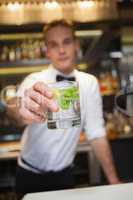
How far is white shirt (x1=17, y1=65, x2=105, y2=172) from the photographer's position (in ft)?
3.55

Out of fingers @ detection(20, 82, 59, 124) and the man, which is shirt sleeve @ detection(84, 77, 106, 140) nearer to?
the man

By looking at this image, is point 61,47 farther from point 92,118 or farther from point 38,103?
point 38,103

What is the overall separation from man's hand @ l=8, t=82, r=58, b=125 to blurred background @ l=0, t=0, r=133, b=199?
356 mm

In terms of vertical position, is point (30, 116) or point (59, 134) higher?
point (30, 116)

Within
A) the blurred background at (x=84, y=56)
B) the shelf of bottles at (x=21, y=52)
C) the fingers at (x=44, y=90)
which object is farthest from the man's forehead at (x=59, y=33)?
the shelf of bottles at (x=21, y=52)

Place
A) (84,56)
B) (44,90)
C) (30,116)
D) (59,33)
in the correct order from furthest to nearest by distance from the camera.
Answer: (84,56) → (59,33) → (30,116) → (44,90)

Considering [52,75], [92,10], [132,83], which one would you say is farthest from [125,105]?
[92,10]

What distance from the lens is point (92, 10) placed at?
4.64 ft

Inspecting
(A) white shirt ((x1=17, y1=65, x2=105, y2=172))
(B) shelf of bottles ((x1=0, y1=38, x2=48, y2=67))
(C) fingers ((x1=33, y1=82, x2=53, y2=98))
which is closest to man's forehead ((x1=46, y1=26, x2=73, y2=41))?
(A) white shirt ((x1=17, y1=65, x2=105, y2=172))

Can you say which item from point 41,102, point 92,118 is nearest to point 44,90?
point 41,102

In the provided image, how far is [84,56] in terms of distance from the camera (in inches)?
66.7

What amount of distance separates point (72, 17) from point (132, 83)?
43 cm

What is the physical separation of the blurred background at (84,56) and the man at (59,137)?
0.19m

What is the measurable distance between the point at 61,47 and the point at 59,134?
263mm
